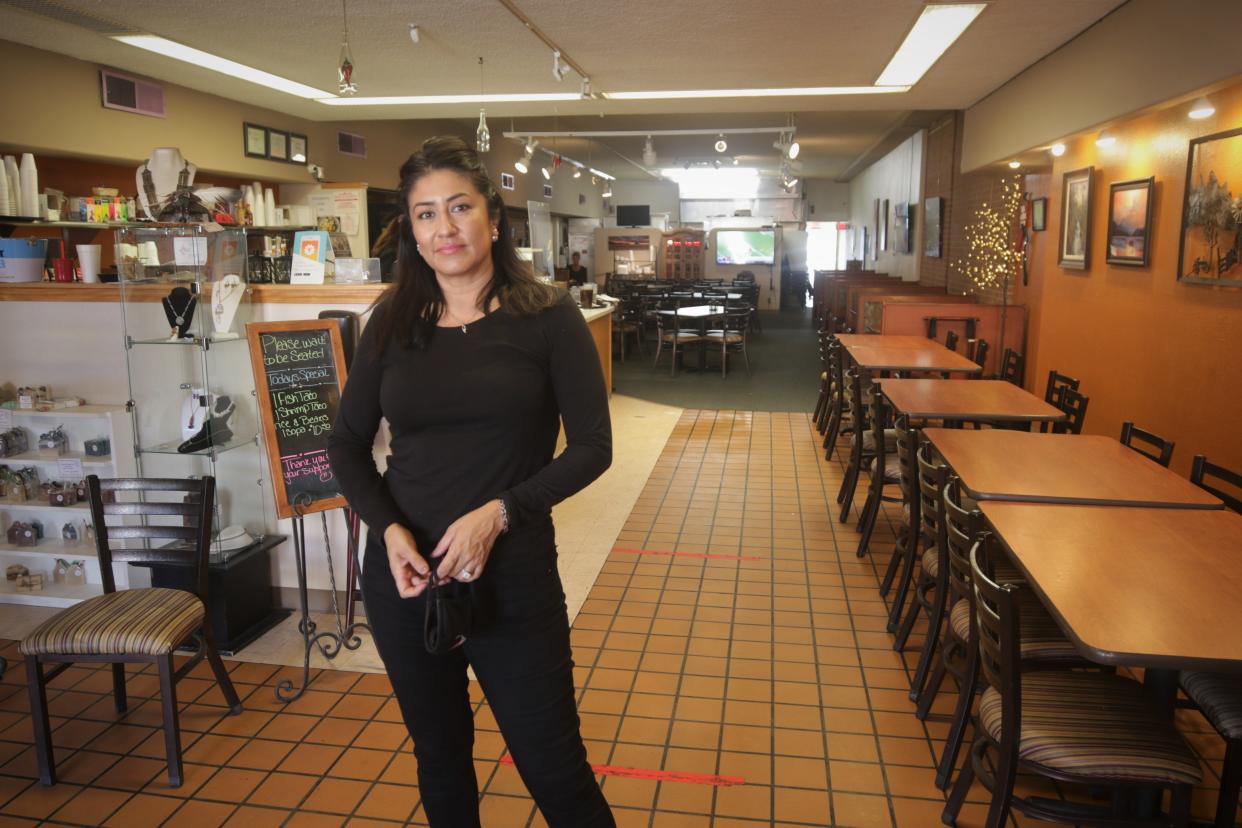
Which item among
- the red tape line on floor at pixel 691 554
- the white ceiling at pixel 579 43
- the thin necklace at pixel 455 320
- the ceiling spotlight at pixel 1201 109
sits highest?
the white ceiling at pixel 579 43

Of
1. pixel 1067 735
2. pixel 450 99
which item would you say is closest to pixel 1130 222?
pixel 1067 735

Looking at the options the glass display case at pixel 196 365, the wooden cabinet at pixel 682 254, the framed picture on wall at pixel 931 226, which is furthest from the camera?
the wooden cabinet at pixel 682 254

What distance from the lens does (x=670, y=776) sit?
7.80 feet

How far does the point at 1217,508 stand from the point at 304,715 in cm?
274

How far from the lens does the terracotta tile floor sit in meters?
2.25

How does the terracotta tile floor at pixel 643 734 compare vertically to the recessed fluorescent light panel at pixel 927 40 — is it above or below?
below

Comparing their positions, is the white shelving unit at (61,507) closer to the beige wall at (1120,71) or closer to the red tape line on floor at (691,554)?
the red tape line on floor at (691,554)

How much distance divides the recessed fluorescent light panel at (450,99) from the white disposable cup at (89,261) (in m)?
3.52

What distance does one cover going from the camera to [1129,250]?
199 inches

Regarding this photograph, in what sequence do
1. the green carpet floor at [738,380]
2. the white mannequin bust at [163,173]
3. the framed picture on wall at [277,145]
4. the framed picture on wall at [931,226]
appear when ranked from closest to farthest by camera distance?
the white mannequin bust at [163,173]
the framed picture on wall at [277,145]
the green carpet floor at [738,380]
the framed picture on wall at [931,226]

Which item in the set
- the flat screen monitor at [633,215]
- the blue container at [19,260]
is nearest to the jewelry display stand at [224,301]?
the blue container at [19,260]

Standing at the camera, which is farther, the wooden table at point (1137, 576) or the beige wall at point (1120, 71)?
the beige wall at point (1120, 71)

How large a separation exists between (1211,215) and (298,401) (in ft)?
13.4

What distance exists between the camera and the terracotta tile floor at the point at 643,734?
2250 mm
